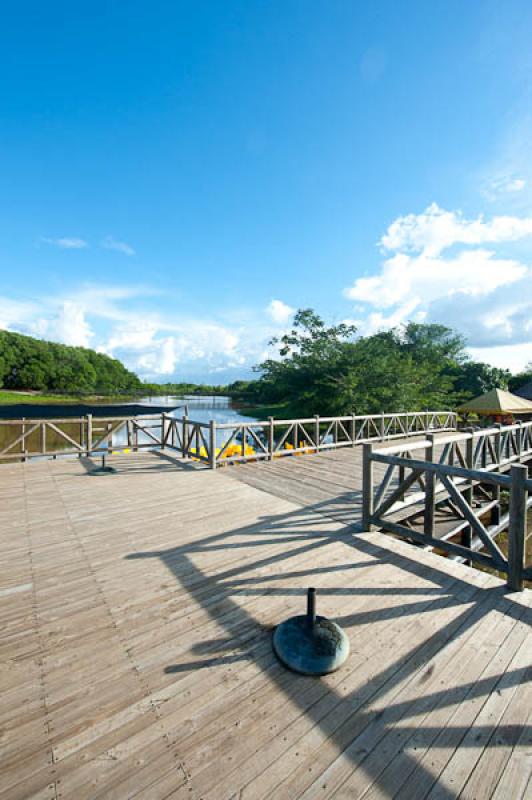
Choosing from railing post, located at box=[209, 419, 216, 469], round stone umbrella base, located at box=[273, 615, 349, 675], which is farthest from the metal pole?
railing post, located at box=[209, 419, 216, 469]

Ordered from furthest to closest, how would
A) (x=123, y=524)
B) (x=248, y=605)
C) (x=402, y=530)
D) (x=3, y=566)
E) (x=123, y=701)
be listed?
(x=123, y=524), (x=402, y=530), (x=3, y=566), (x=248, y=605), (x=123, y=701)

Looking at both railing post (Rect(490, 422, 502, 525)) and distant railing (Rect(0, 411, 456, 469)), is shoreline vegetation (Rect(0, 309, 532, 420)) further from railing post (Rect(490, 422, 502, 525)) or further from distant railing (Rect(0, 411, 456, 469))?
railing post (Rect(490, 422, 502, 525))

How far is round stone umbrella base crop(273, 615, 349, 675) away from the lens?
2263 millimetres

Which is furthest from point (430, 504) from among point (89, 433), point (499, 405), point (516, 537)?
point (499, 405)

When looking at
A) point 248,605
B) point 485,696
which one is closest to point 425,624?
point 485,696

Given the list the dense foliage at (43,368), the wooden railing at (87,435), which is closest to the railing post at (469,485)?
the wooden railing at (87,435)

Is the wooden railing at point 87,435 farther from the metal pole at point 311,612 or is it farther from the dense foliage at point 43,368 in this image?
the dense foliage at point 43,368

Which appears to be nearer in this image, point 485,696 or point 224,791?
point 224,791

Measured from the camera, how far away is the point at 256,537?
4426 mm

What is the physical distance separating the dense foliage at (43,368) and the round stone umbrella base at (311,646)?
261 feet

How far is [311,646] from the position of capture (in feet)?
7.64

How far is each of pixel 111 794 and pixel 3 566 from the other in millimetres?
3015

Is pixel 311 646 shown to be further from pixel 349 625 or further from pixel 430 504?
pixel 430 504

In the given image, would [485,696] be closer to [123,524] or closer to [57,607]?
[57,607]
